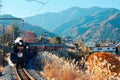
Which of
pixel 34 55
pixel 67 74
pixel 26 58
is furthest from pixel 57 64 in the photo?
pixel 34 55

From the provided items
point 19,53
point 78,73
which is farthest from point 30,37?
point 78,73

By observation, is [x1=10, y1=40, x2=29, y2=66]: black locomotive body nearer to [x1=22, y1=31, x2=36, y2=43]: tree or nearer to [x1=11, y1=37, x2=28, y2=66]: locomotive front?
[x1=11, y1=37, x2=28, y2=66]: locomotive front

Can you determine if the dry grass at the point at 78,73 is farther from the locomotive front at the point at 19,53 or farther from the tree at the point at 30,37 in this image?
the tree at the point at 30,37

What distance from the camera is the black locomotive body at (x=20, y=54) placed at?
127 feet

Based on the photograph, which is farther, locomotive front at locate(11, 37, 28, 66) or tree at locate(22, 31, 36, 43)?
tree at locate(22, 31, 36, 43)

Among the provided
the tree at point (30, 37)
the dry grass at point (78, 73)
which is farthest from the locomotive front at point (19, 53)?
the tree at point (30, 37)

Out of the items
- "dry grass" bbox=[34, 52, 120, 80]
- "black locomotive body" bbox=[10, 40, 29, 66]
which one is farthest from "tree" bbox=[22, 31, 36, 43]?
"dry grass" bbox=[34, 52, 120, 80]

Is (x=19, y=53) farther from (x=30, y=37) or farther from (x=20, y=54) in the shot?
(x=30, y=37)

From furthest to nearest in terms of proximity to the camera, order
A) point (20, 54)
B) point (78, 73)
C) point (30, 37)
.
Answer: point (30, 37) < point (20, 54) < point (78, 73)

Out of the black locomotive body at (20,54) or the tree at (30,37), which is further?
the tree at (30,37)

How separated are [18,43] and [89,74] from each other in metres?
23.1

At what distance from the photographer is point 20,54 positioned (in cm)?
3944

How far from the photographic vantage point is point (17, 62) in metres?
38.4

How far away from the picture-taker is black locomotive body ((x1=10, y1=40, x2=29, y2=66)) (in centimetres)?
3881
